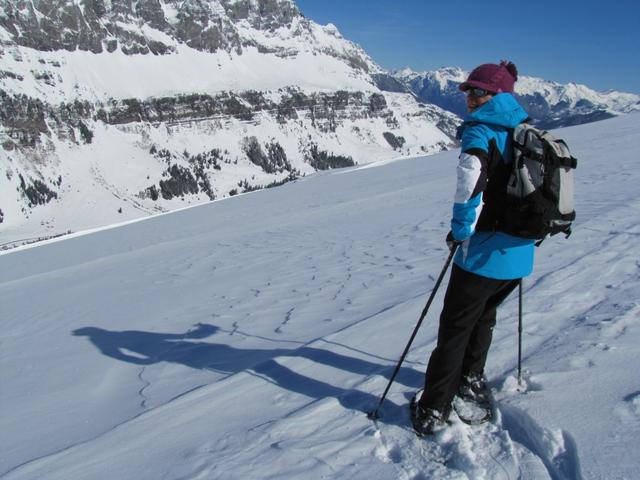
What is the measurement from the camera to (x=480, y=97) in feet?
11.5

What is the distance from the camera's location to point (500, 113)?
3342 millimetres

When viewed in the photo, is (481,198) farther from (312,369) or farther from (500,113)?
(312,369)

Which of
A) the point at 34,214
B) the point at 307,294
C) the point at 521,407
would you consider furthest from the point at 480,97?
the point at 34,214

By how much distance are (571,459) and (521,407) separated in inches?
25.0

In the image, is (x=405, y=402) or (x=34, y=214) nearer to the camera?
(x=405, y=402)

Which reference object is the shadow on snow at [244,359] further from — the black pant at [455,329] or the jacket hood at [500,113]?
the jacket hood at [500,113]

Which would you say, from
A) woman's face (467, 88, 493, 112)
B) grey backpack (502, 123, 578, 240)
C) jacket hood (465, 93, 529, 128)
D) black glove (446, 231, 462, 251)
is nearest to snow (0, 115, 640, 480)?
black glove (446, 231, 462, 251)

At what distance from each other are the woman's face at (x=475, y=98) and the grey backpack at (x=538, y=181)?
12.4 inches

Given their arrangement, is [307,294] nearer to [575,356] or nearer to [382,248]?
[382,248]

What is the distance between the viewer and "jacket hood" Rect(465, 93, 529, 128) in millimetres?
3332

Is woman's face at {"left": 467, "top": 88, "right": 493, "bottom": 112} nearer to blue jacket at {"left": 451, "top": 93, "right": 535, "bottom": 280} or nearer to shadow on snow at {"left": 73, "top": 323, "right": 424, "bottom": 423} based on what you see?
blue jacket at {"left": 451, "top": 93, "right": 535, "bottom": 280}

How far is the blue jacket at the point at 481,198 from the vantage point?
324 cm

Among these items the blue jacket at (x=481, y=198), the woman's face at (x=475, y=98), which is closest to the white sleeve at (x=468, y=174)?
the blue jacket at (x=481, y=198)

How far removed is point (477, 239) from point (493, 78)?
112 cm
